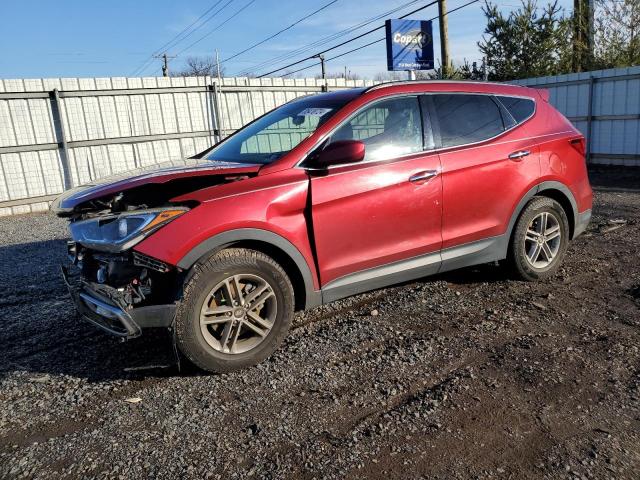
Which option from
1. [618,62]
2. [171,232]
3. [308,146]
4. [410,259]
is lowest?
[410,259]

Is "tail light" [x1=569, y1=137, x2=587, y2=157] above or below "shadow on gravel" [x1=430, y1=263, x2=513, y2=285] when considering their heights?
above

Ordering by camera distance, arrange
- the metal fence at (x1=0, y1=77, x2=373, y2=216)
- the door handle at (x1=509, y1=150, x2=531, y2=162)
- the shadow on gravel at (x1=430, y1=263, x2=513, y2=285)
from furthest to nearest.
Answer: the metal fence at (x1=0, y1=77, x2=373, y2=216) → the shadow on gravel at (x1=430, y1=263, x2=513, y2=285) → the door handle at (x1=509, y1=150, x2=531, y2=162)

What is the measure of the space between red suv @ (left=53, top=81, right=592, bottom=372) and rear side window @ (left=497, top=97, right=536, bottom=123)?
0.01 meters

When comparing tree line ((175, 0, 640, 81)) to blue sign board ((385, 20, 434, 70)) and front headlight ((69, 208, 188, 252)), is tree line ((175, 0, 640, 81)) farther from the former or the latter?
front headlight ((69, 208, 188, 252))

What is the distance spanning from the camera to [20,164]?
11.8m

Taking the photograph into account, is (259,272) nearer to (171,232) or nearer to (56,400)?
(171,232)

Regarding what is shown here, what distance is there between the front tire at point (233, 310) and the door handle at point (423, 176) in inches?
50.8

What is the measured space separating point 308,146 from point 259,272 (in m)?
1.01

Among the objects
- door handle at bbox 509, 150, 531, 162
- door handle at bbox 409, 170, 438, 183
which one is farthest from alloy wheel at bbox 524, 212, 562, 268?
door handle at bbox 409, 170, 438, 183

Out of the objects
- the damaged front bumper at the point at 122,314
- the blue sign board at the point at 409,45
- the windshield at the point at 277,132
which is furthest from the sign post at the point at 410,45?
the damaged front bumper at the point at 122,314

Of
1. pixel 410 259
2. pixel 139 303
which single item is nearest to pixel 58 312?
pixel 139 303

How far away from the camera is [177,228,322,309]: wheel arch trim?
3.18m

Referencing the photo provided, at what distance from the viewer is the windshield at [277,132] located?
12.8 ft

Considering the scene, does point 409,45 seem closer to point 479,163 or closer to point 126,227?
point 479,163
